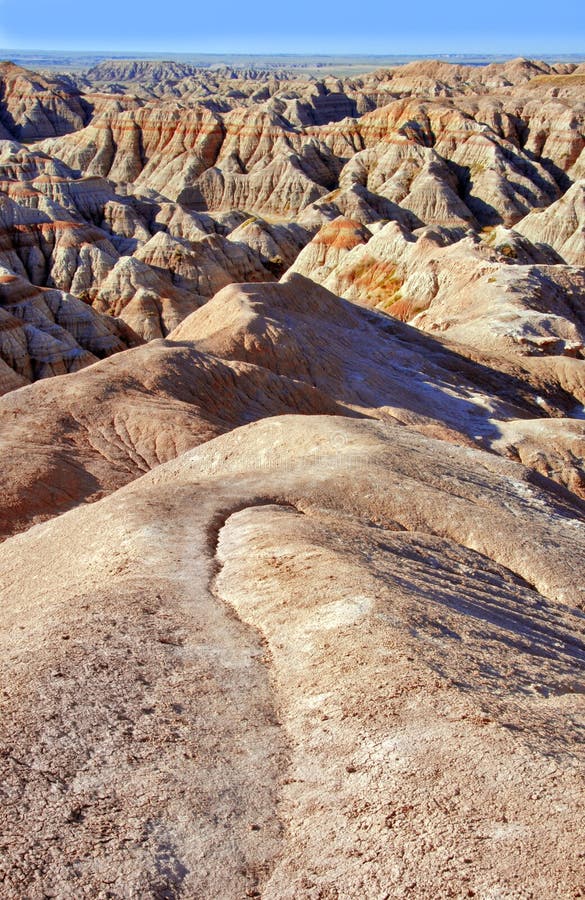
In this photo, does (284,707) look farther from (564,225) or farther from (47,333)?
(564,225)

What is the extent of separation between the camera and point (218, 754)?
855cm

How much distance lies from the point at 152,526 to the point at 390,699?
Result: 6.90 metres

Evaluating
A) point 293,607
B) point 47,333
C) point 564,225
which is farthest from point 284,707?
point 564,225

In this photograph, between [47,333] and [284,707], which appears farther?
[47,333]

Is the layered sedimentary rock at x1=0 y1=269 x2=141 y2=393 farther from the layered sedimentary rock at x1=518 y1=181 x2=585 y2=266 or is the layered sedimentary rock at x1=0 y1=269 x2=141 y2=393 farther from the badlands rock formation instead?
the layered sedimentary rock at x1=518 y1=181 x2=585 y2=266

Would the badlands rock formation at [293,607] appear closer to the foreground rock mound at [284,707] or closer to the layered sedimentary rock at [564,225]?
the foreground rock mound at [284,707]

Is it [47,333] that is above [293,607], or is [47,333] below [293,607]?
below

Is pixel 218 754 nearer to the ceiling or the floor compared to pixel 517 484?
nearer to the ceiling

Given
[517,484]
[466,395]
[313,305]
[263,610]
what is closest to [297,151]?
[313,305]

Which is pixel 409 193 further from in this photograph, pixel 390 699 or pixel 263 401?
pixel 390 699

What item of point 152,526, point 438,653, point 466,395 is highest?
point 438,653

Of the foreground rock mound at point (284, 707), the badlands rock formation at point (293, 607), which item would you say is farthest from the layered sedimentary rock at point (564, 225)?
the foreground rock mound at point (284, 707)

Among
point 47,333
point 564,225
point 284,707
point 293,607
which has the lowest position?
point 47,333

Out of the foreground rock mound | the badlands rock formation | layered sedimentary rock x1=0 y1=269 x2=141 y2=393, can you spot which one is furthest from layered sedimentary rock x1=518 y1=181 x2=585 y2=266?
the foreground rock mound
